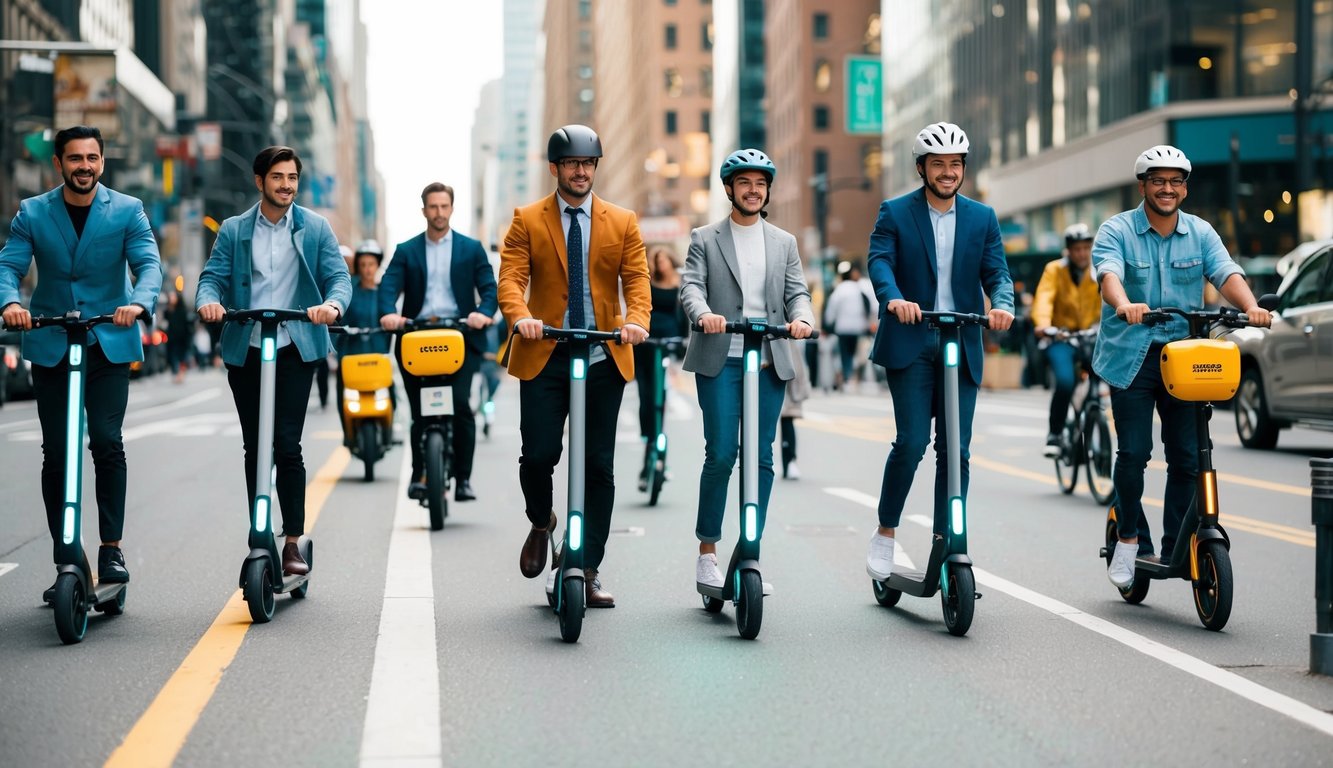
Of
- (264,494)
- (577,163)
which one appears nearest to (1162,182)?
(577,163)

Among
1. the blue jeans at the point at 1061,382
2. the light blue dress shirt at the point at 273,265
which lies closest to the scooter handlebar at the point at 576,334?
the light blue dress shirt at the point at 273,265

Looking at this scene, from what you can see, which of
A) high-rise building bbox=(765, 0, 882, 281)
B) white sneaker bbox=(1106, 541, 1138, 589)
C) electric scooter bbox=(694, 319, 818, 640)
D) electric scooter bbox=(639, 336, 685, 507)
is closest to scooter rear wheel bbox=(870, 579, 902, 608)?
electric scooter bbox=(694, 319, 818, 640)

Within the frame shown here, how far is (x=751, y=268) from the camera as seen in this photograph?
7191 mm

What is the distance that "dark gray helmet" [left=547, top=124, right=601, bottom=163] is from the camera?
6770 mm

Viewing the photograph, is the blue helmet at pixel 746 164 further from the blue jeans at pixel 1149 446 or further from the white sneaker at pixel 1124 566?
the white sneaker at pixel 1124 566

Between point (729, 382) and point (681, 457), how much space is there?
9017 mm

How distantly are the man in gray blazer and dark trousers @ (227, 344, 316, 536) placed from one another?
1.74 m

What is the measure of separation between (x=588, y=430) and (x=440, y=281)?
4.02m

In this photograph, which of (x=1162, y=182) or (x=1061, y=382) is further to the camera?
(x=1061, y=382)

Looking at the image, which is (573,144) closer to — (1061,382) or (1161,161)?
(1161,161)

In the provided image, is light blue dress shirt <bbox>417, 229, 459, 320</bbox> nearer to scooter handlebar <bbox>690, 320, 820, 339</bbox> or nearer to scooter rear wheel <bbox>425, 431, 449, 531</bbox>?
scooter rear wheel <bbox>425, 431, 449, 531</bbox>

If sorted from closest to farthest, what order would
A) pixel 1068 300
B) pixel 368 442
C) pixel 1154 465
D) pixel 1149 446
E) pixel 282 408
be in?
1. pixel 282 408
2. pixel 1149 446
3. pixel 1068 300
4. pixel 368 442
5. pixel 1154 465

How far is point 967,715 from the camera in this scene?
210 inches

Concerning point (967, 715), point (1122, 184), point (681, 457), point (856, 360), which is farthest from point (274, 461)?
point (1122, 184)
